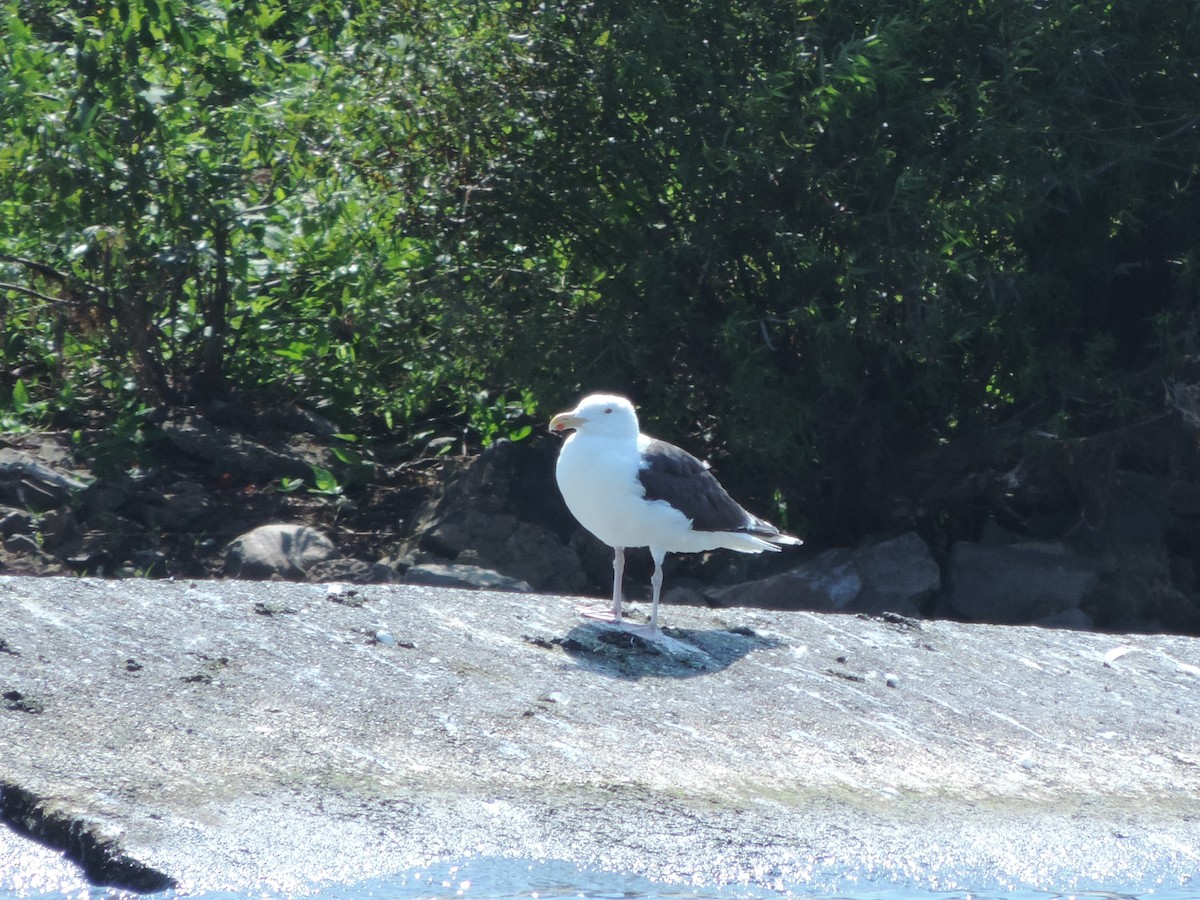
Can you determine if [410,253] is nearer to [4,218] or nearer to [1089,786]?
[4,218]

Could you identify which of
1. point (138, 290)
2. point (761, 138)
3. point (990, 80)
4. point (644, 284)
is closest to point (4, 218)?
point (138, 290)

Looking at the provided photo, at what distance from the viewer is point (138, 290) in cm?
1056

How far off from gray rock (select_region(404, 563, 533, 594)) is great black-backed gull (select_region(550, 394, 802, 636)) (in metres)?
→ 1.95

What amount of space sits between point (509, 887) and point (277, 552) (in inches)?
201

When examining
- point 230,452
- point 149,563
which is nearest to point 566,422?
point 149,563

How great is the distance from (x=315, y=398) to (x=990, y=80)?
5422 mm

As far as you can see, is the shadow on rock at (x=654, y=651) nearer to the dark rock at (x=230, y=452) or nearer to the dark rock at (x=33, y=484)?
the dark rock at (x=230, y=452)

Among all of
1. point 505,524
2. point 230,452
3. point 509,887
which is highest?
point 230,452

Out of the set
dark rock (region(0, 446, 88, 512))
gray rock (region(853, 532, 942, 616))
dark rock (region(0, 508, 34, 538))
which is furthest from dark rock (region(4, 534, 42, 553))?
gray rock (region(853, 532, 942, 616))

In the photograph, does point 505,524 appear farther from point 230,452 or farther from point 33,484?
point 33,484

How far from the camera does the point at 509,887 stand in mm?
4742

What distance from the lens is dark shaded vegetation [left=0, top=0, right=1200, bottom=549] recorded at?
368 inches

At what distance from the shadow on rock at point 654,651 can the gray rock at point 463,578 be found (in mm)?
2084

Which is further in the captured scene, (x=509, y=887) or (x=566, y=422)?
(x=566, y=422)
